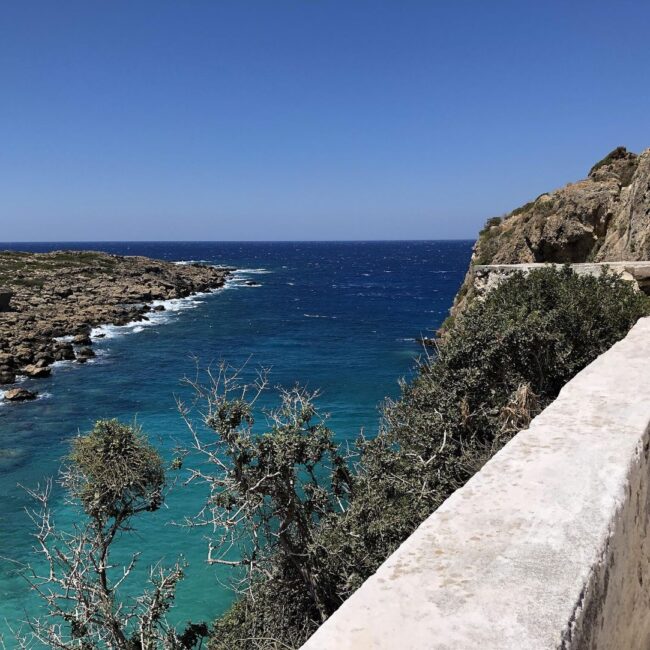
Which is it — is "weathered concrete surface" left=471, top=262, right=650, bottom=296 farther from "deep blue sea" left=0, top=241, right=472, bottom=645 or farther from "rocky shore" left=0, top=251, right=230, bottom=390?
"rocky shore" left=0, top=251, right=230, bottom=390

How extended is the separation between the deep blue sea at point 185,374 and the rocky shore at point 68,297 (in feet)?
7.75

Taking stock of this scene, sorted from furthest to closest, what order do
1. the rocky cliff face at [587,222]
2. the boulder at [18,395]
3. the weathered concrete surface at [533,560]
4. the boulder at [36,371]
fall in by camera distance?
the boulder at [36,371]
the boulder at [18,395]
the rocky cliff face at [587,222]
the weathered concrete surface at [533,560]

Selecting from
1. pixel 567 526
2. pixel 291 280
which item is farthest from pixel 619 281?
pixel 291 280

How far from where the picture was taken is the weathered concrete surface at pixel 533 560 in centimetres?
247

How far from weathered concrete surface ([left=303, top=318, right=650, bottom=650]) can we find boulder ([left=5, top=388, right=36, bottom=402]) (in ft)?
99.5

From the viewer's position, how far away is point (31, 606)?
1350cm

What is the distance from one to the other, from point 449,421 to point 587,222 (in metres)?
22.3

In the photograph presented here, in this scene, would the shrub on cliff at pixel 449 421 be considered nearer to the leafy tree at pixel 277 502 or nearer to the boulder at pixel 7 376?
the leafy tree at pixel 277 502

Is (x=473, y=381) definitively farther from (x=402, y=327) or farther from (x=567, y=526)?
(x=402, y=327)

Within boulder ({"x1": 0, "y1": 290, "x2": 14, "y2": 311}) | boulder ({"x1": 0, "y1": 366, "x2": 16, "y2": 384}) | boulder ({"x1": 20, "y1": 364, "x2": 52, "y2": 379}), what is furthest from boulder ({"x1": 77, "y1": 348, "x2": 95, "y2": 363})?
boulder ({"x1": 0, "y1": 290, "x2": 14, "y2": 311})

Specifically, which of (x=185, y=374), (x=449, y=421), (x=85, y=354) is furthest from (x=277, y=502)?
(x=85, y=354)

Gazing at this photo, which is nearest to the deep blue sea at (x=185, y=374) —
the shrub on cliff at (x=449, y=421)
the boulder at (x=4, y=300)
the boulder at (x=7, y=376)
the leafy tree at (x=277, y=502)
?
the boulder at (x=7, y=376)

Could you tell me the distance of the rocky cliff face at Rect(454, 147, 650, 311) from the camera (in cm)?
2194

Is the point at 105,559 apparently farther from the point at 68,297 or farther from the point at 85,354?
the point at 68,297
